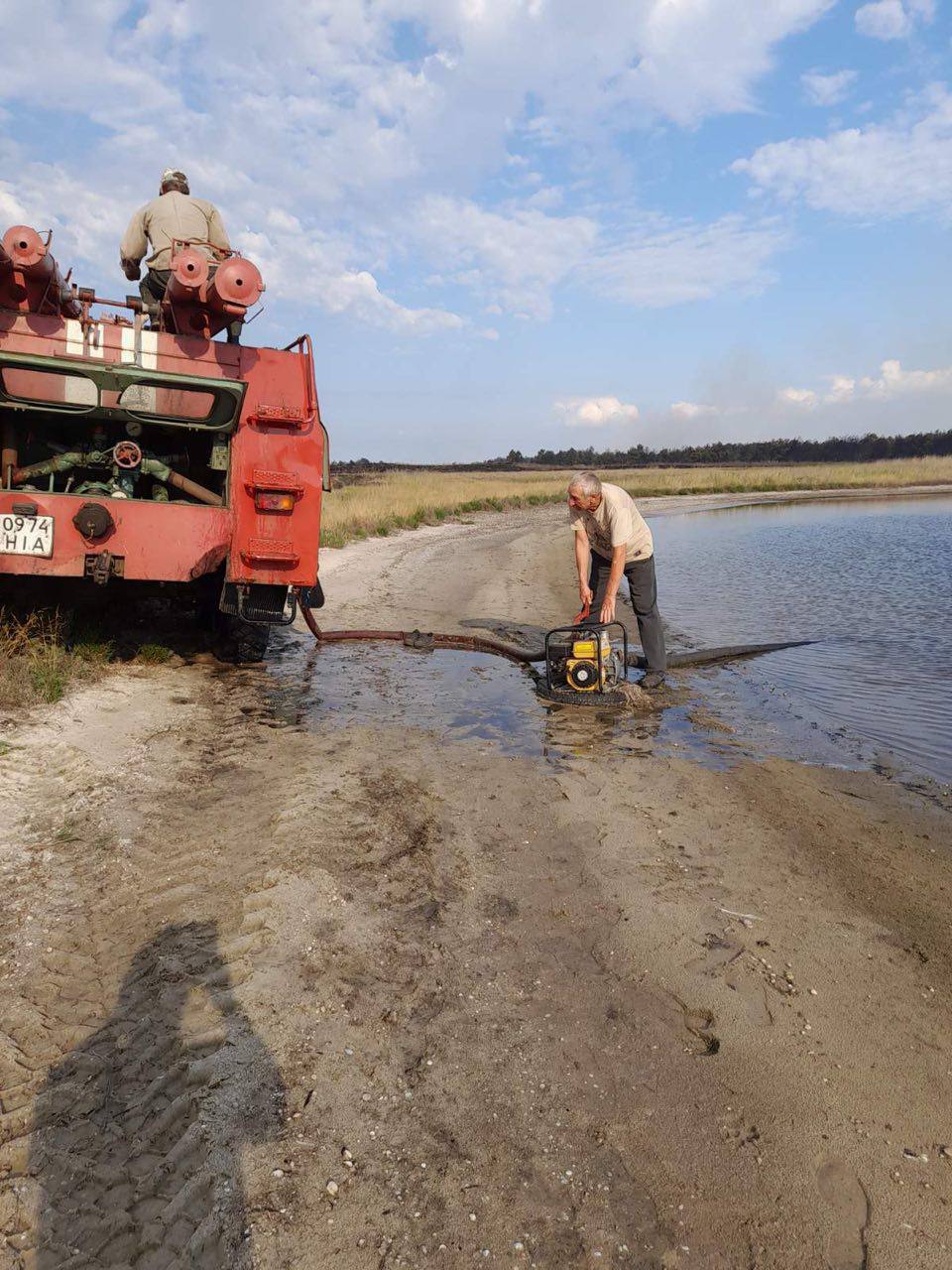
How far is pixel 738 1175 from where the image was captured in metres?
2.02

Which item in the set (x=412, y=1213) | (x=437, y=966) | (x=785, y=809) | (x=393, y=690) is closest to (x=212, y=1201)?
(x=412, y=1213)

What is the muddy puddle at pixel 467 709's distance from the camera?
5.43 metres

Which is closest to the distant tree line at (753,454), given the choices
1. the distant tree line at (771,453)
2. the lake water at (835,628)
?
the distant tree line at (771,453)

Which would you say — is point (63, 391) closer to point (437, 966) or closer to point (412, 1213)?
point (437, 966)

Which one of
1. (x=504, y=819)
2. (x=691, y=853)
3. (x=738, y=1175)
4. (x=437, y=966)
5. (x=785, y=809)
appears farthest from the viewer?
(x=785, y=809)

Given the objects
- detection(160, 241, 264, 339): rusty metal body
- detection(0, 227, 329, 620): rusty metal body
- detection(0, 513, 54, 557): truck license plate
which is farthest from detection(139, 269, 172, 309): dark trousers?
detection(0, 513, 54, 557): truck license plate

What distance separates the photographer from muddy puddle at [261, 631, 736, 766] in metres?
5.43

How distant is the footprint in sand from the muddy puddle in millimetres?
3028

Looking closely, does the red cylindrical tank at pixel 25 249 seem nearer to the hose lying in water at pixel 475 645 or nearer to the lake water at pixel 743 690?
the lake water at pixel 743 690

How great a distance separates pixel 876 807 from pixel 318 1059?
3.52 meters

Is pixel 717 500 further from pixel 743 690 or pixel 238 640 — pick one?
pixel 238 640

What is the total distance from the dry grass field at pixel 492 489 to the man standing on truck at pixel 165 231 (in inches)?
375

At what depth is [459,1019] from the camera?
253 centimetres

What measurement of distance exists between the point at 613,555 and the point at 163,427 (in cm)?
354
